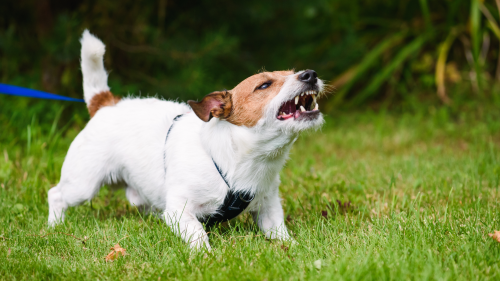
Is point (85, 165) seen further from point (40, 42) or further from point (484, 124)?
point (484, 124)

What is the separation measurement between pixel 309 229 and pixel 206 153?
77 cm

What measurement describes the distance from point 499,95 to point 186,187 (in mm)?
5800

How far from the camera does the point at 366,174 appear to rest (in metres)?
4.27

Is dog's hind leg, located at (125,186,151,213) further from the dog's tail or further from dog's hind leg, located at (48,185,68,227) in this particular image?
the dog's tail

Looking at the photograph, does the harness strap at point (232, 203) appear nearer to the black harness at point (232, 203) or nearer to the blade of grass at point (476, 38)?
the black harness at point (232, 203)

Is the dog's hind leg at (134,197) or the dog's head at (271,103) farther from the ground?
the dog's head at (271,103)

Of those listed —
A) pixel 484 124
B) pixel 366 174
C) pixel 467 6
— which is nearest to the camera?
pixel 366 174

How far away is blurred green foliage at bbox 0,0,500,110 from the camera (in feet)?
18.7

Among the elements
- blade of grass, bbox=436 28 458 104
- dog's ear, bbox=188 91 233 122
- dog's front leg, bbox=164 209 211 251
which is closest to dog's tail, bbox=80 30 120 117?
dog's ear, bbox=188 91 233 122

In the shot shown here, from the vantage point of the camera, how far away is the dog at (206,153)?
2.66 m

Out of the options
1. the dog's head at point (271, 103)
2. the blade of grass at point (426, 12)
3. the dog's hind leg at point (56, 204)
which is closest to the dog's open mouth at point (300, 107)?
the dog's head at point (271, 103)

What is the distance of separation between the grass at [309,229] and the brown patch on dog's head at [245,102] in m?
0.71

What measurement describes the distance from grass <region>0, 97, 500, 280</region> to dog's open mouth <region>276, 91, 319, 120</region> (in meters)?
0.68

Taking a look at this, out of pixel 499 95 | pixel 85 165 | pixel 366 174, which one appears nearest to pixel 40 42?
pixel 85 165
